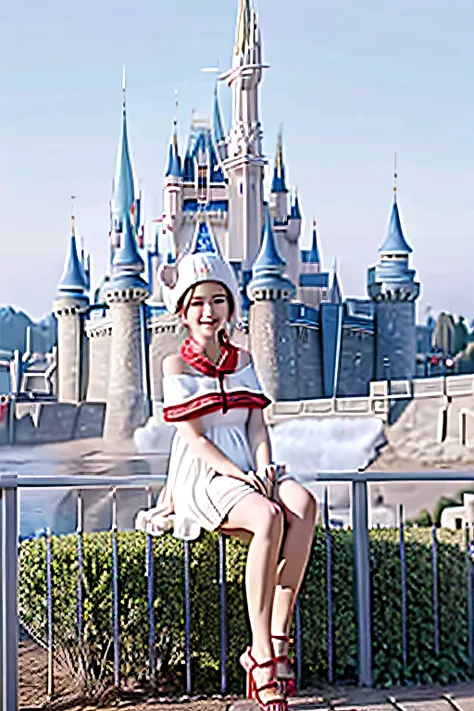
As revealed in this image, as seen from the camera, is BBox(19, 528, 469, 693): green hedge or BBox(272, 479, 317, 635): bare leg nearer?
BBox(272, 479, 317, 635): bare leg

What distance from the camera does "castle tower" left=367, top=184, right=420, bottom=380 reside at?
5.13 m

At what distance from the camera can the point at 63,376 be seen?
5035 millimetres

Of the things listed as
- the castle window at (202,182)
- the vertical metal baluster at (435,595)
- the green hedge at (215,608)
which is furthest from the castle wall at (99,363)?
the vertical metal baluster at (435,595)

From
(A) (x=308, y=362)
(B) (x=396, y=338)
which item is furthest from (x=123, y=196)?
(B) (x=396, y=338)

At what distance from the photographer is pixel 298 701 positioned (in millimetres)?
1429

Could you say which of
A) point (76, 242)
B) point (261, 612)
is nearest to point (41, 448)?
point (76, 242)

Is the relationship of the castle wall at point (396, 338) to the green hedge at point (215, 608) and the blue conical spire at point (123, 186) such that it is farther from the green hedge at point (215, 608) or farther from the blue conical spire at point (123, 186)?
the green hedge at point (215, 608)

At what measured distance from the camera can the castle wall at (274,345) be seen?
493cm

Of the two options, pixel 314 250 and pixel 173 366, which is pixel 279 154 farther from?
pixel 173 366

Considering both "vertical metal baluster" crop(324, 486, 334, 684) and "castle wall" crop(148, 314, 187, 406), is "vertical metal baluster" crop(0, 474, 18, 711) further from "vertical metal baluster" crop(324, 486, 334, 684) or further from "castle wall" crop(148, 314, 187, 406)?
"castle wall" crop(148, 314, 187, 406)

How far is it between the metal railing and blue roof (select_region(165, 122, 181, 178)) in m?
3.49

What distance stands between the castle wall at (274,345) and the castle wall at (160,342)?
43 cm

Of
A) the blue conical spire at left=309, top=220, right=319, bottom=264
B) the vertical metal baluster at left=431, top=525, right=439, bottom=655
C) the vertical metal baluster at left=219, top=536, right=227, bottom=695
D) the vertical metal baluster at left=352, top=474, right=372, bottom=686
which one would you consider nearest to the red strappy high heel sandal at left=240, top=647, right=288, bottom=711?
the vertical metal baluster at left=219, top=536, right=227, bottom=695

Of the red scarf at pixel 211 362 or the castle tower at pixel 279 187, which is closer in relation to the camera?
the red scarf at pixel 211 362
